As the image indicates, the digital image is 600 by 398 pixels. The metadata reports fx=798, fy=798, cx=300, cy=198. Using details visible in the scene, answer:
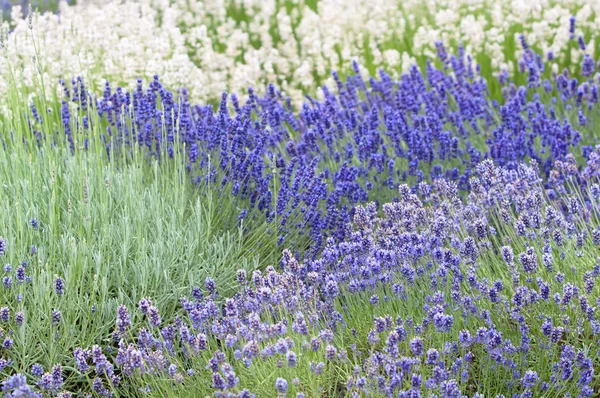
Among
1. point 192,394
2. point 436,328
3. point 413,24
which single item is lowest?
point 192,394

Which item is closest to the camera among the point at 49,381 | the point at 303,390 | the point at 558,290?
the point at 49,381

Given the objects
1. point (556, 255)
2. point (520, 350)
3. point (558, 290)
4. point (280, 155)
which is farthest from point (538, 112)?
point (520, 350)

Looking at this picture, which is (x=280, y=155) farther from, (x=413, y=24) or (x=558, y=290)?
(x=413, y=24)

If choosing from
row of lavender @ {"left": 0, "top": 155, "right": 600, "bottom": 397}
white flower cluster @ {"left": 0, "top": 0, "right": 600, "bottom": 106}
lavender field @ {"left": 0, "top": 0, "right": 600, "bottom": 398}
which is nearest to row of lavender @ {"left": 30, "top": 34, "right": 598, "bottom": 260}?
A: lavender field @ {"left": 0, "top": 0, "right": 600, "bottom": 398}

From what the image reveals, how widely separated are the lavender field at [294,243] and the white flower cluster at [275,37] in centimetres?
9

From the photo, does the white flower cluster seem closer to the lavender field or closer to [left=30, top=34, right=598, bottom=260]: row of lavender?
the lavender field

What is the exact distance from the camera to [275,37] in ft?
28.8

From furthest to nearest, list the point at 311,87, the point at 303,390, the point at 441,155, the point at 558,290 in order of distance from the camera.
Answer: the point at 311,87
the point at 441,155
the point at 558,290
the point at 303,390

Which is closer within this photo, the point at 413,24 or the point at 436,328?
the point at 436,328

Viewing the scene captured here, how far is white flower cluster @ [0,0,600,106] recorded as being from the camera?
20.1ft

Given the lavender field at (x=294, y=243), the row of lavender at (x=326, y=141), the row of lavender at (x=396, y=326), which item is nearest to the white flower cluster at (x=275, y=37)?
the lavender field at (x=294, y=243)

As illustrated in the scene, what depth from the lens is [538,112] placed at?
5320 mm

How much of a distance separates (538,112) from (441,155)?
1.01 metres

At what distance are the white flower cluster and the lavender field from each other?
9 centimetres
